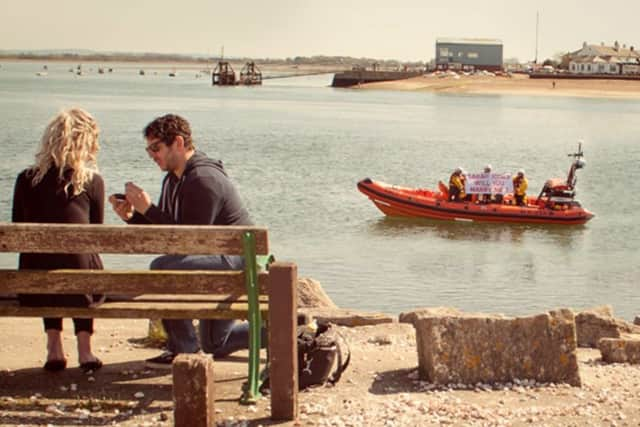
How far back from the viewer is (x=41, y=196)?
713 centimetres

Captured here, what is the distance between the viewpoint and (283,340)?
6266 millimetres

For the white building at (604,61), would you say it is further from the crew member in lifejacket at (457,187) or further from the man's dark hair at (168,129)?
the man's dark hair at (168,129)

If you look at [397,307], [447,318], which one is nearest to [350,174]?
[397,307]

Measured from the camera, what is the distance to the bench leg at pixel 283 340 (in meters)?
6.20

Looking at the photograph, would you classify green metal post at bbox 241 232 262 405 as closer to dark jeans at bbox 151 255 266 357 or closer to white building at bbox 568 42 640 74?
dark jeans at bbox 151 255 266 357

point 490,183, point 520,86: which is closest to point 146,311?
point 490,183

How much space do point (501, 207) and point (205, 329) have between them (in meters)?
22.8

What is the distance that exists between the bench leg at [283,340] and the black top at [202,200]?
994mm

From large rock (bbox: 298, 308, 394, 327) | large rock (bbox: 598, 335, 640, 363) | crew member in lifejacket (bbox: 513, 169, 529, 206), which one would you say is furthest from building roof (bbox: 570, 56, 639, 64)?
large rock (bbox: 598, 335, 640, 363)

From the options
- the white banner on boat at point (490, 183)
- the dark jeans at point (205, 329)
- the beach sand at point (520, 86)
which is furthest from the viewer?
the beach sand at point (520, 86)

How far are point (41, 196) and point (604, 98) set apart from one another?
14040 cm

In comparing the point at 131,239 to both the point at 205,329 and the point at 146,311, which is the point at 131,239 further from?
the point at 205,329

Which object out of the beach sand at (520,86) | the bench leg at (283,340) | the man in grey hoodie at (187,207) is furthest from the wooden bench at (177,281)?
the beach sand at (520,86)

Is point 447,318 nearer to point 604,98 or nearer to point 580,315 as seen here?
point 580,315
